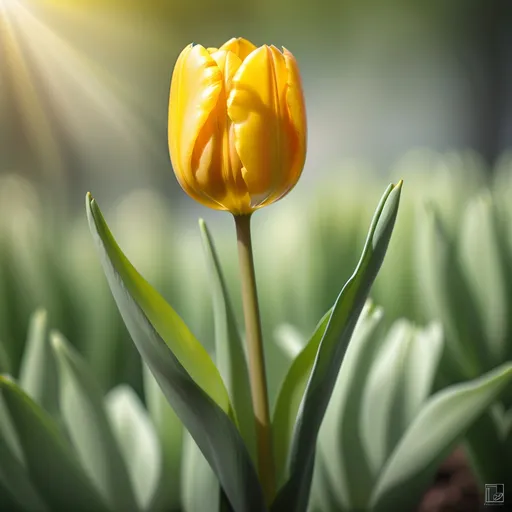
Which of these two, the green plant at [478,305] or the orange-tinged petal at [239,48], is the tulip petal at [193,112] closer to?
the orange-tinged petal at [239,48]

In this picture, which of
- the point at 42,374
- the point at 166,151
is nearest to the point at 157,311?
the point at 42,374

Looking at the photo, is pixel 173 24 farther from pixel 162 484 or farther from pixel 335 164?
pixel 162 484

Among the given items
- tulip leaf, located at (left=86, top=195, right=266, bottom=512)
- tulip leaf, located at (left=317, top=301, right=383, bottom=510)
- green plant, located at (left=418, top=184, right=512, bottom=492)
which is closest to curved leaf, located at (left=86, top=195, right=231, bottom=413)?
tulip leaf, located at (left=86, top=195, right=266, bottom=512)

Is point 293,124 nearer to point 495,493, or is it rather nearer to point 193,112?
point 193,112

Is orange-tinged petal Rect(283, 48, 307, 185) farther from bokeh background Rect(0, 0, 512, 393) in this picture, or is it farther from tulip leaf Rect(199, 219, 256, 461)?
bokeh background Rect(0, 0, 512, 393)

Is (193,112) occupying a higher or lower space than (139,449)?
higher
